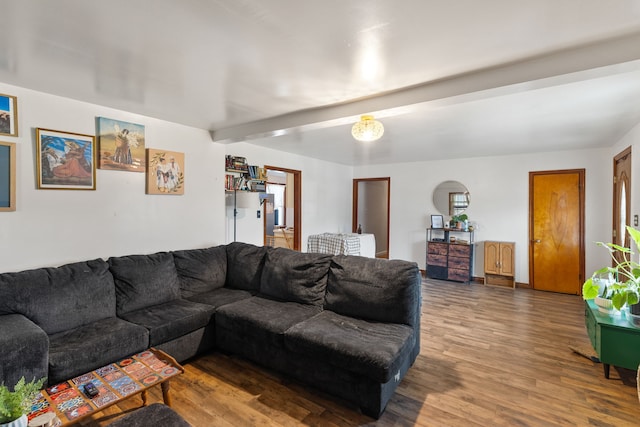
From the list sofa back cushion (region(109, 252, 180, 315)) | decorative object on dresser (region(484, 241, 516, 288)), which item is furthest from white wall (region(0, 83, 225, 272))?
decorative object on dresser (region(484, 241, 516, 288))

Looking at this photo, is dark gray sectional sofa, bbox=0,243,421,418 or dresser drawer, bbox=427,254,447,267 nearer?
dark gray sectional sofa, bbox=0,243,421,418

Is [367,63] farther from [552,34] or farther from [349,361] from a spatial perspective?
[349,361]

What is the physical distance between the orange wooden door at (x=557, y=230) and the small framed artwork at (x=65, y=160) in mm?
6112

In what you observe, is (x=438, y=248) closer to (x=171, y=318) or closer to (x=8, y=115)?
(x=171, y=318)

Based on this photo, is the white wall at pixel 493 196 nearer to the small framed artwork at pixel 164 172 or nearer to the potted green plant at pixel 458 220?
the potted green plant at pixel 458 220

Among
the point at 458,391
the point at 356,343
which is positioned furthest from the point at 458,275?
the point at 356,343

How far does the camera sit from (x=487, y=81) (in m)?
2.06

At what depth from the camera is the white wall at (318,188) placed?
4965mm

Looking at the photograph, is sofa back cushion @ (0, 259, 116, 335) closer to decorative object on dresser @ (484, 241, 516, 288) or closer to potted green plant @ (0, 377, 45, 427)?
potted green plant @ (0, 377, 45, 427)

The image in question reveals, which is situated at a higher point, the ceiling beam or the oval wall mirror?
the ceiling beam

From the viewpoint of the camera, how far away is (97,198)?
2883mm

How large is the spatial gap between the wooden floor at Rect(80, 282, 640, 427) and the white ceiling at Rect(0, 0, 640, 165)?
213 centimetres

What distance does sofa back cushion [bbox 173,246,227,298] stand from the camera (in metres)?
3.12

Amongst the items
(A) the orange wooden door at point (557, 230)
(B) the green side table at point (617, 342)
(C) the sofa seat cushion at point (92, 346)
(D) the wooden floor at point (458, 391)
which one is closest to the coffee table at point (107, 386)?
(C) the sofa seat cushion at point (92, 346)
